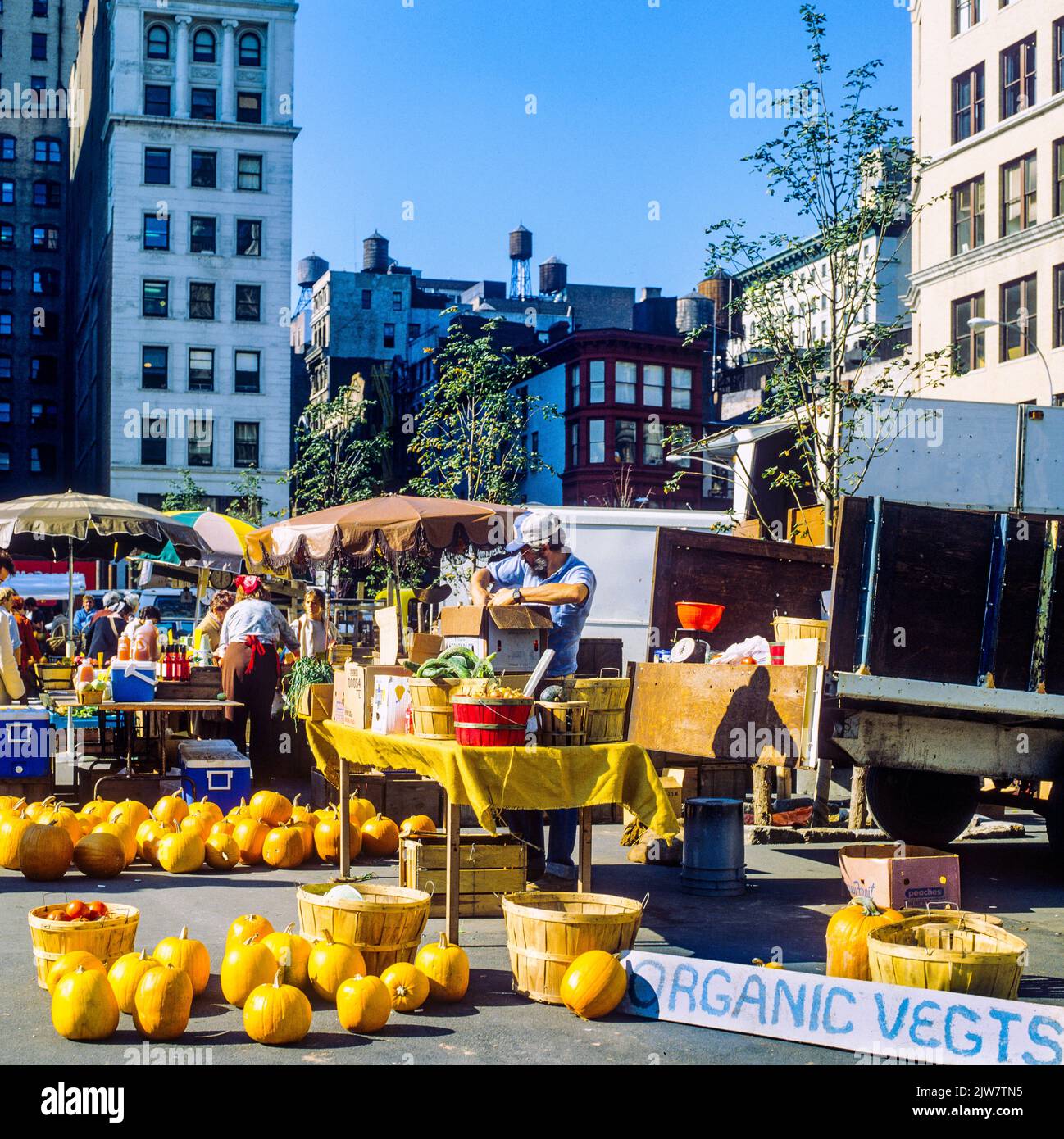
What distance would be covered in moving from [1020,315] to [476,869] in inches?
1313

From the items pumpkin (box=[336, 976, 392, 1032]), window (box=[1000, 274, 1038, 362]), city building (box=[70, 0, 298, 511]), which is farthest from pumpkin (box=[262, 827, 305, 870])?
city building (box=[70, 0, 298, 511])

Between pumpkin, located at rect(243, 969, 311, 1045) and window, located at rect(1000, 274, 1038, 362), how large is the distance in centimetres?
3463

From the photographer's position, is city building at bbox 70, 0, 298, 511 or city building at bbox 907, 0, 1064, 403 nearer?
city building at bbox 907, 0, 1064, 403

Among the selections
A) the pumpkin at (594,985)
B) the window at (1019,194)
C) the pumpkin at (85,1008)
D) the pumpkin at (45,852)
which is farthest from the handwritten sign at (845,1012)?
the window at (1019,194)

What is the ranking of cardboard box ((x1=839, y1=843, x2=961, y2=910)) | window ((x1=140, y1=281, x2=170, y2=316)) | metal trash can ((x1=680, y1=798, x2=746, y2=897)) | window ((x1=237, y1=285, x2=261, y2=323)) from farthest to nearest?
window ((x1=237, y1=285, x2=261, y2=323)), window ((x1=140, y1=281, x2=170, y2=316)), metal trash can ((x1=680, y1=798, x2=746, y2=897)), cardboard box ((x1=839, y1=843, x2=961, y2=910))

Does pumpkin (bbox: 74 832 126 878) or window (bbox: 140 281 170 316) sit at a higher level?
window (bbox: 140 281 170 316)

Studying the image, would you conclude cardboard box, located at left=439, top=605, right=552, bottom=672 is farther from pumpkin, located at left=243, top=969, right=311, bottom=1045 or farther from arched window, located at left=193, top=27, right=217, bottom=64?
arched window, located at left=193, top=27, right=217, bottom=64

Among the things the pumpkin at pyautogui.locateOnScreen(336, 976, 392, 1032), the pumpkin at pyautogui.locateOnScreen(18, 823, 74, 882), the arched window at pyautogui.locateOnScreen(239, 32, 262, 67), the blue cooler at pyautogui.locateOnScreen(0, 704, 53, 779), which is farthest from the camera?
the arched window at pyautogui.locateOnScreen(239, 32, 262, 67)

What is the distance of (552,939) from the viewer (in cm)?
657

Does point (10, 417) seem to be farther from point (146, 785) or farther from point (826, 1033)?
point (826, 1033)

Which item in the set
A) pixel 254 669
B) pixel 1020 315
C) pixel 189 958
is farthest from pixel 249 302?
pixel 189 958

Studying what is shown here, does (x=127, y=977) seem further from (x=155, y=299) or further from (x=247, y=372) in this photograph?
(x=155, y=299)

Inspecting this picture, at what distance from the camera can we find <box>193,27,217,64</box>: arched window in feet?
192

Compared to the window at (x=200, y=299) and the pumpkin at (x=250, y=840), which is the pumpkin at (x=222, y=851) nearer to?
the pumpkin at (x=250, y=840)
